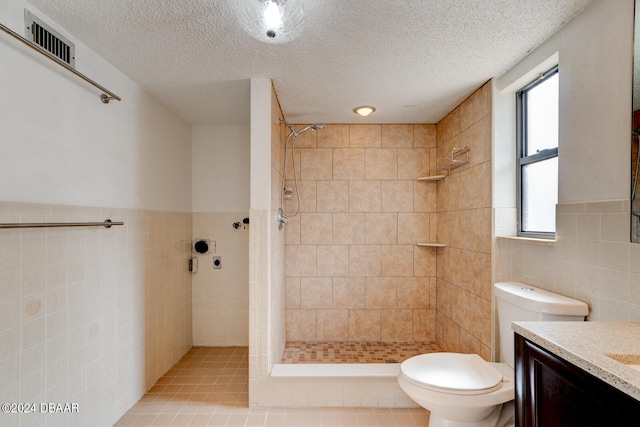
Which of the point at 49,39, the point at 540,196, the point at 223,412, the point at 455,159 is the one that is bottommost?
the point at 223,412

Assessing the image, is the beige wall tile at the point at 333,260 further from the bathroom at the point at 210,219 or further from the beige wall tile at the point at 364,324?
the beige wall tile at the point at 364,324

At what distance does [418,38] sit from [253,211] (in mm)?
1405

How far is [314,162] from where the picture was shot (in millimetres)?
3162

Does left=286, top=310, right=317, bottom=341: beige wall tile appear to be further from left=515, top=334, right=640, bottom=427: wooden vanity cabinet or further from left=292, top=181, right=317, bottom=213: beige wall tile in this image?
left=515, top=334, right=640, bottom=427: wooden vanity cabinet

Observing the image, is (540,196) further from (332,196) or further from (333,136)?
(333,136)

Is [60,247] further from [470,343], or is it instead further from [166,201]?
[470,343]

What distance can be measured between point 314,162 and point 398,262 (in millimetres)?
1291

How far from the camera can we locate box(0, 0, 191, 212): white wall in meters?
1.33

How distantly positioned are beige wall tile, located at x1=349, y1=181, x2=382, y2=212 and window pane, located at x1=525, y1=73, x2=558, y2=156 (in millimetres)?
1362

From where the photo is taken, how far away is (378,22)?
1555 millimetres

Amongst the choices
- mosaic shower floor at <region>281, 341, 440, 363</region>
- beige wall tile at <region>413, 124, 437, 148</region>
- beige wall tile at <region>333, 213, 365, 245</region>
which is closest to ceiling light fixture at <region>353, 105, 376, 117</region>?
beige wall tile at <region>413, 124, 437, 148</region>

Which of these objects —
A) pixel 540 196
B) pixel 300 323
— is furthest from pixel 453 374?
pixel 300 323

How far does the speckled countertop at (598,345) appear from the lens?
0.80 metres

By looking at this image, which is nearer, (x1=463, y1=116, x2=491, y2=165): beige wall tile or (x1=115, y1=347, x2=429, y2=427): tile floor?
(x1=115, y1=347, x2=429, y2=427): tile floor
